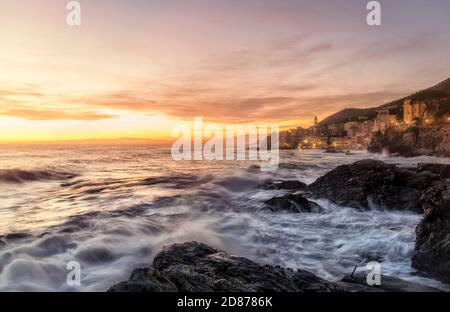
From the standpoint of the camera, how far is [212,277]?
16.6 feet

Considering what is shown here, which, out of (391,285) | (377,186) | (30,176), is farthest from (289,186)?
(30,176)

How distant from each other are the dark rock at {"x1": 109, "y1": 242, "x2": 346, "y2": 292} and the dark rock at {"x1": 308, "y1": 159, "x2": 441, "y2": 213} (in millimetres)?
8428

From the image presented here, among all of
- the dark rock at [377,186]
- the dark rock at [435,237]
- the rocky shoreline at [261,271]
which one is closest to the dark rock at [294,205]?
the dark rock at [377,186]

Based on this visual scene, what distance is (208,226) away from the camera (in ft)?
38.0

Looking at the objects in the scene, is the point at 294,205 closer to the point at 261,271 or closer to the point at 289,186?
the point at 289,186

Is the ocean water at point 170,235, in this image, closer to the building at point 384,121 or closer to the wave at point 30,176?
the wave at point 30,176

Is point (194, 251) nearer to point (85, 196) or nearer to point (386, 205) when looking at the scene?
point (386, 205)

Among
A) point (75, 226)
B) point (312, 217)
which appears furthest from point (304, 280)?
point (75, 226)

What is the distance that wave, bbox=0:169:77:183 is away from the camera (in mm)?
26664

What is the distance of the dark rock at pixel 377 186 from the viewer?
12.8 m

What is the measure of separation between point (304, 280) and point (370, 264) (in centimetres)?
295

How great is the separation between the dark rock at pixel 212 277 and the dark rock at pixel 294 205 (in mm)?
6875

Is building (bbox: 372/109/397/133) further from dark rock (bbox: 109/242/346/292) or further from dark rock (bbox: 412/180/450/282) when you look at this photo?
dark rock (bbox: 109/242/346/292)
